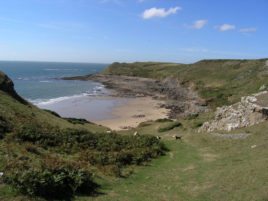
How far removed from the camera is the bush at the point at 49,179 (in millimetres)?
14351

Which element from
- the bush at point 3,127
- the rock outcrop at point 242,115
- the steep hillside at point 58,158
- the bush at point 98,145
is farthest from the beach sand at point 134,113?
the bush at point 3,127

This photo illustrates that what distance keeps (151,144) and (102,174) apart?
1003cm

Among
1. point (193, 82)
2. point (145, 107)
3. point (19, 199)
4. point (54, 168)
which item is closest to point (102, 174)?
point (54, 168)

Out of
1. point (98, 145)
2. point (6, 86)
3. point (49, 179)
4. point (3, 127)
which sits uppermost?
point (6, 86)

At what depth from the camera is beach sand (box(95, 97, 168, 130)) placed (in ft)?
200

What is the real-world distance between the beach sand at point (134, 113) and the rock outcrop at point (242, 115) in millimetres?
20154

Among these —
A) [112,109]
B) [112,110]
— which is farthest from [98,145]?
[112,109]

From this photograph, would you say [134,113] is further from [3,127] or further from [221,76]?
[221,76]

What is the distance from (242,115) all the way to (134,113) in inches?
1533

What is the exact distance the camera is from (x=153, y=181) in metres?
19.9

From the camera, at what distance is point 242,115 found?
35.7m

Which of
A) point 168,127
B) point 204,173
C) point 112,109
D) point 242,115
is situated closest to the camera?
point 204,173

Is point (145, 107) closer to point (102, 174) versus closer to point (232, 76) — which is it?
point (232, 76)

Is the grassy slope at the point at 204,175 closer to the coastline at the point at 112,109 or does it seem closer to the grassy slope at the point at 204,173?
the grassy slope at the point at 204,173
